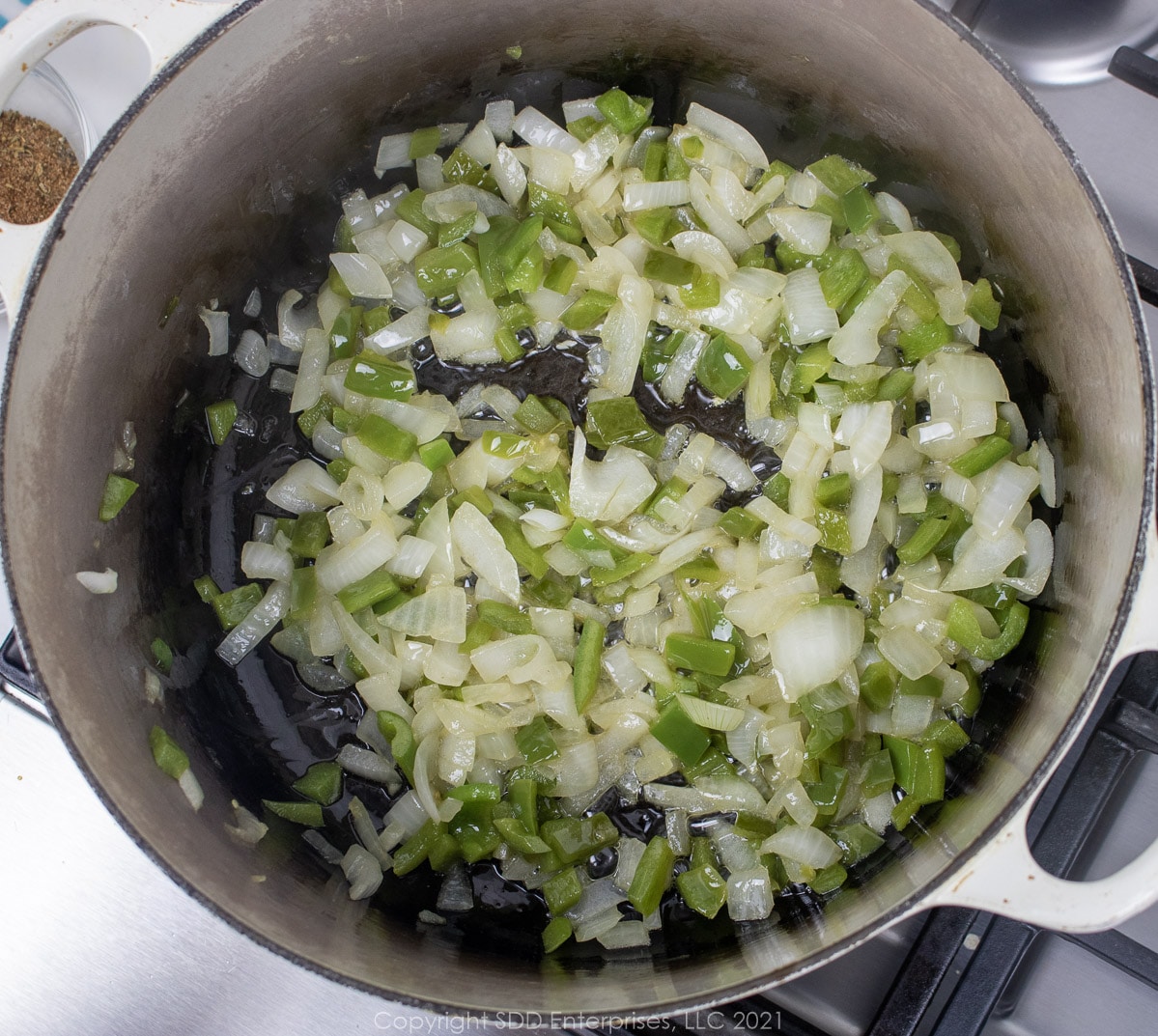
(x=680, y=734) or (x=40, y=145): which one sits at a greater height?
(x=40, y=145)

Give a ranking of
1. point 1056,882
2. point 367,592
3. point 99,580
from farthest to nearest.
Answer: point 367,592 < point 99,580 < point 1056,882

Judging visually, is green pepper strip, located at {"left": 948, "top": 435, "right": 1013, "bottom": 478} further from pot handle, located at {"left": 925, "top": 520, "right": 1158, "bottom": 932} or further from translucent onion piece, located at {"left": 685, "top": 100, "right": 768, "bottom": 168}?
translucent onion piece, located at {"left": 685, "top": 100, "right": 768, "bottom": 168}

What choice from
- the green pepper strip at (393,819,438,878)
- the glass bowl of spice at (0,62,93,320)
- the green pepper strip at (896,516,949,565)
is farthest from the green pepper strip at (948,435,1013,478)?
the glass bowl of spice at (0,62,93,320)

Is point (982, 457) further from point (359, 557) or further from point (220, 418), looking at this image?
point (220, 418)

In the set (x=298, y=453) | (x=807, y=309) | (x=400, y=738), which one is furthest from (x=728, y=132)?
(x=400, y=738)

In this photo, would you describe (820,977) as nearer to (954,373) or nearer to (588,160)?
(954,373)

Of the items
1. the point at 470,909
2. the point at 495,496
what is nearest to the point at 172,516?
the point at 495,496

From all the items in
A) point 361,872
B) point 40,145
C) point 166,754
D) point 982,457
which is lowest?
point 361,872

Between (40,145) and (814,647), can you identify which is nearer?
(814,647)
